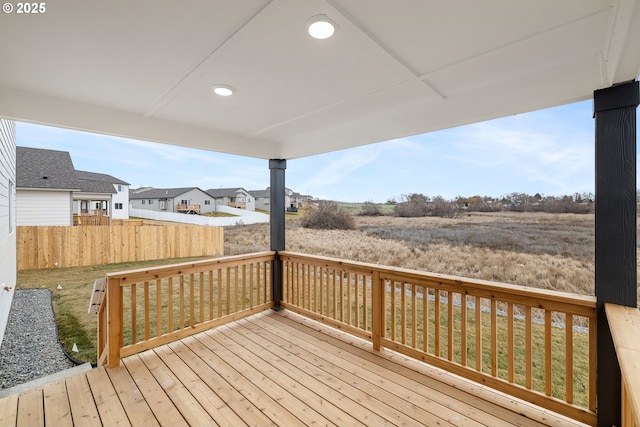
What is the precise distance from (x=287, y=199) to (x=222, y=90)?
217 centimetres

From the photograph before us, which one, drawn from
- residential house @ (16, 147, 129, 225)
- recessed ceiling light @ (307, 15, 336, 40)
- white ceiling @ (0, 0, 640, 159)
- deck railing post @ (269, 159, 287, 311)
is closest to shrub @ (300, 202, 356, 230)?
deck railing post @ (269, 159, 287, 311)

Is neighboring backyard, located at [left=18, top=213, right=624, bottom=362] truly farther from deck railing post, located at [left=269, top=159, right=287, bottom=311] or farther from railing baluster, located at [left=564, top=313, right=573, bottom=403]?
deck railing post, located at [left=269, top=159, right=287, bottom=311]

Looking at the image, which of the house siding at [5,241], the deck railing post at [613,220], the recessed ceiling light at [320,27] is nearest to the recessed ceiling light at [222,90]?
the recessed ceiling light at [320,27]

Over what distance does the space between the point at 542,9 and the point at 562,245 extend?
1951 millimetres

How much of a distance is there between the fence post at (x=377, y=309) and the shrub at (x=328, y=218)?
97cm

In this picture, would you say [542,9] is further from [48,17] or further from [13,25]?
[13,25]

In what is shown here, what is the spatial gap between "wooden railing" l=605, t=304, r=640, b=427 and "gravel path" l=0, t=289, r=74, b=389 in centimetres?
412

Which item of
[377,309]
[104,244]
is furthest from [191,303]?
[377,309]

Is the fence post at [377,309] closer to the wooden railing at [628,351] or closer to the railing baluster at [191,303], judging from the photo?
the wooden railing at [628,351]

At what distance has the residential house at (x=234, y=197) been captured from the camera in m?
3.57

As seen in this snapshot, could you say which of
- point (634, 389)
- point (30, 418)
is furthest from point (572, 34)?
point (30, 418)

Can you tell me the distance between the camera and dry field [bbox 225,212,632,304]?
91.1 inches

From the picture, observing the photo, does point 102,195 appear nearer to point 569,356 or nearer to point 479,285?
point 479,285
